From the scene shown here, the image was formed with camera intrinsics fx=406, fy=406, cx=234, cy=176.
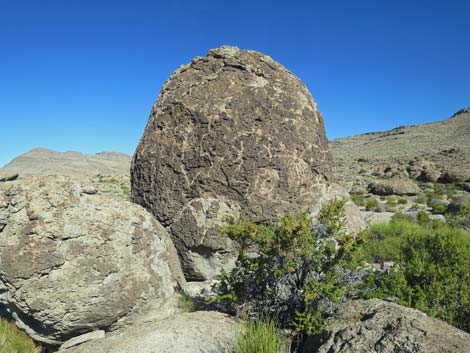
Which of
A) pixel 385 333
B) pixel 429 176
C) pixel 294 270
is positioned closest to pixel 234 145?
pixel 294 270

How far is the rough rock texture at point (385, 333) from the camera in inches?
126


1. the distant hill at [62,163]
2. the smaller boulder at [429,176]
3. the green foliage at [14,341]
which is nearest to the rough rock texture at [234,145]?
the green foliage at [14,341]

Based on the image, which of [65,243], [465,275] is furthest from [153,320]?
[465,275]

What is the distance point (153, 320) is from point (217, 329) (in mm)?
913

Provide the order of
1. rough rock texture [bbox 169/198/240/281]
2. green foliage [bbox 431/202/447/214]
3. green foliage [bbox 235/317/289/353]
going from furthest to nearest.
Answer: green foliage [bbox 431/202/447/214], rough rock texture [bbox 169/198/240/281], green foliage [bbox 235/317/289/353]

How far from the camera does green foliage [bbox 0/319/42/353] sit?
4.32 meters

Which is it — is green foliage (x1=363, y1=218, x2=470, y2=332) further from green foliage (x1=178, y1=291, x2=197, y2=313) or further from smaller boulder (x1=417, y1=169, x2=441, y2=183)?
smaller boulder (x1=417, y1=169, x2=441, y2=183)

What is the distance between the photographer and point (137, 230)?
4.90m

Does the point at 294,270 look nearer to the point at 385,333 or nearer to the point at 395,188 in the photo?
the point at 385,333

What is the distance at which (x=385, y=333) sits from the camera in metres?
3.50

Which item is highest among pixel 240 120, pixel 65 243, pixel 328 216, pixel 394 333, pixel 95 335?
pixel 240 120

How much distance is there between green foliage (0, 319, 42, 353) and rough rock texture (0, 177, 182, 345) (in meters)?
0.10

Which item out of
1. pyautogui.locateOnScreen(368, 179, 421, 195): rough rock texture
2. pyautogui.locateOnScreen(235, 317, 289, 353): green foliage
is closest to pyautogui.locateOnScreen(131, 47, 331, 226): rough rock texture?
pyautogui.locateOnScreen(235, 317, 289, 353): green foliage

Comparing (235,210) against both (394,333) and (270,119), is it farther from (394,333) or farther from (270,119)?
(394,333)
